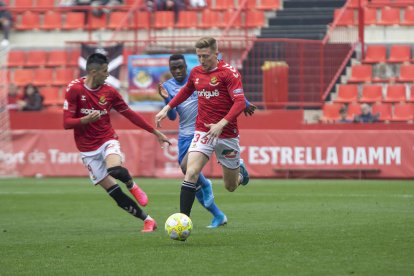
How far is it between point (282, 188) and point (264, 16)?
11621 millimetres

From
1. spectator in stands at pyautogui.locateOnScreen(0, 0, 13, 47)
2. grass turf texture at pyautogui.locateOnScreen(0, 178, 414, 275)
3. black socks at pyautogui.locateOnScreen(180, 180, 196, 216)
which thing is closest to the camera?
grass turf texture at pyautogui.locateOnScreen(0, 178, 414, 275)

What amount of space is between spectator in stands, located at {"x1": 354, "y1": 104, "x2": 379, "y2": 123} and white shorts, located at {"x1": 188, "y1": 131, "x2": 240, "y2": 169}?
14242mm

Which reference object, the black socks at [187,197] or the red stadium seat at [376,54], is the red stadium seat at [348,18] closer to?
the red stadium seat at [376,54]

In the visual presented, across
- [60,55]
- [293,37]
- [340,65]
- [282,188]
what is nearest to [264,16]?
[293,37]

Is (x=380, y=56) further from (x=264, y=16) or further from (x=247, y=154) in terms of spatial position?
(x=247, y=154)

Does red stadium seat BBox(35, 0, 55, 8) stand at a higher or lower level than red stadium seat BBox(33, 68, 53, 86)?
higher

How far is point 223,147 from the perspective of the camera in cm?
1180

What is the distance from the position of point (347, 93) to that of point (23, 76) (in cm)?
1073

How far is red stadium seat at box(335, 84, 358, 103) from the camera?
28625 millimetres

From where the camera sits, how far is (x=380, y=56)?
97.1 feet

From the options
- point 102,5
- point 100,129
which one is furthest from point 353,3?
point 100,129

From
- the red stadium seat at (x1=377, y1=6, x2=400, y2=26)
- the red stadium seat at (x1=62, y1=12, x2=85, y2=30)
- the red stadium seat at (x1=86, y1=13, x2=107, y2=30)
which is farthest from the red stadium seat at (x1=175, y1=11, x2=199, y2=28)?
the red stadium seat at (x1=377, y1=6, x2=400, y2=26)

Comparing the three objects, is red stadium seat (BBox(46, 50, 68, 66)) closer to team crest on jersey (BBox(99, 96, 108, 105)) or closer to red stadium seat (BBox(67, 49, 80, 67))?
red stadium seat (BBox(67, 49, 80, 67))

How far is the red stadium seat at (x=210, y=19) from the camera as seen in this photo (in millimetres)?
31788
